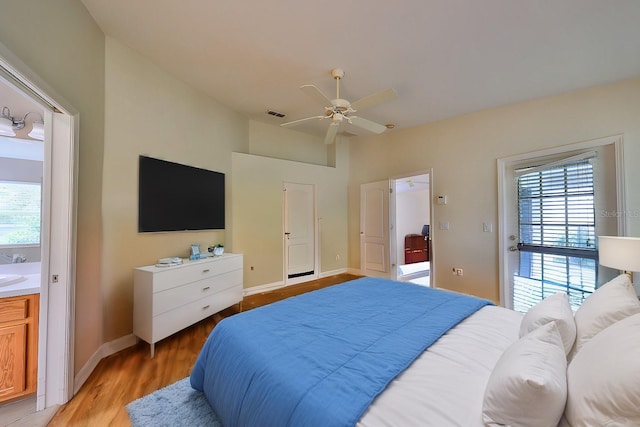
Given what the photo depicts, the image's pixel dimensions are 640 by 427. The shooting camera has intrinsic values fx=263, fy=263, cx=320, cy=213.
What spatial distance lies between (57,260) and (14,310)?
391mm

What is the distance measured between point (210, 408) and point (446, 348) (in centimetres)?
147

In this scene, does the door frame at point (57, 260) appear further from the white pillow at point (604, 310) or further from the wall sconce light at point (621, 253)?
the wall sconce light at point (621, 253)

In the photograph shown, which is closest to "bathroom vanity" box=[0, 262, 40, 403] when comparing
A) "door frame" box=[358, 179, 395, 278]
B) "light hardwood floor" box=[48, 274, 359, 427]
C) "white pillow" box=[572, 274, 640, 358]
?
"light hardwood floor" box=[48, 274, 359, 427]

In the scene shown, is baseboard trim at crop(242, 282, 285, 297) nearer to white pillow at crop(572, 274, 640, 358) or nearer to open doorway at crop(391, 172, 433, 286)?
open doorway at crop(391, 172, 433, 286)

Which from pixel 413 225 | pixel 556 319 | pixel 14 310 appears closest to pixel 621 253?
pixel 556 319

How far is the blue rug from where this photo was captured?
60.8 inches

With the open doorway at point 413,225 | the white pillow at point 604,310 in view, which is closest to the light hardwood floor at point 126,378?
the white pillow at point 604,310

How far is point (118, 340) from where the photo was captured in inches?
96.0

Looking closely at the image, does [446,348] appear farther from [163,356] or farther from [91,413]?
[163,356]

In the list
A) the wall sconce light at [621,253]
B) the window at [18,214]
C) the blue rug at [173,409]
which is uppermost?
the window at [18,214]

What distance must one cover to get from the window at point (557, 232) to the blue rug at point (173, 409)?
3681 mm

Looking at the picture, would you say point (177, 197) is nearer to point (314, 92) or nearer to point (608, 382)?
point (314, 92)

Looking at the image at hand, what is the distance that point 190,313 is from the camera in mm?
2678

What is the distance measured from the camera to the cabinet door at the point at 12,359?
168cm
